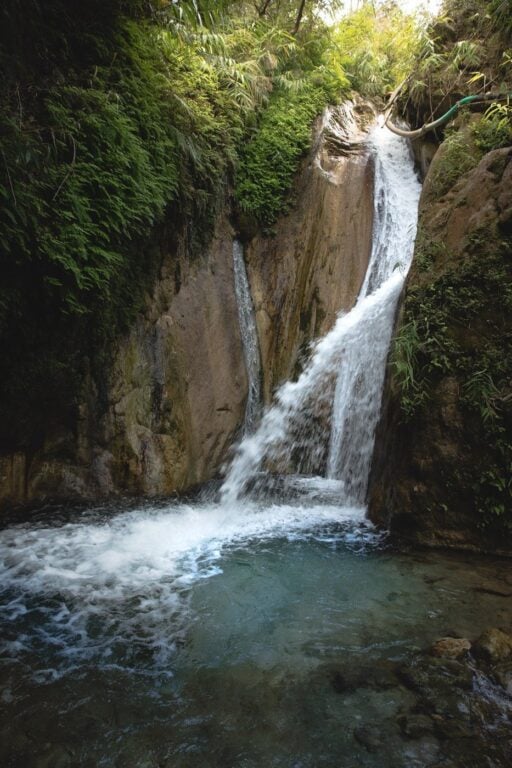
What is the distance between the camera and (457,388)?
16.1ft

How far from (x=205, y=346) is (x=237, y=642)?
4642 millimetres

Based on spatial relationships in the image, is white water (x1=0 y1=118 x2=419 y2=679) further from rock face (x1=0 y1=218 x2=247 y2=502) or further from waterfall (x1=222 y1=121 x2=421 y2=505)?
rock face (x1=0 y1=218 x2=247 y2=502)

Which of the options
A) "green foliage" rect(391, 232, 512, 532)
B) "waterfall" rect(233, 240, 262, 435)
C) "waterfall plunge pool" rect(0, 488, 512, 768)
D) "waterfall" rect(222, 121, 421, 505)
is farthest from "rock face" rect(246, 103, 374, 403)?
"waterfall plunge pool" rect(0, 488, 512, 768)

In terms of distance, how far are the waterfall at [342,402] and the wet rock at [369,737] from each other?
4.03 meters

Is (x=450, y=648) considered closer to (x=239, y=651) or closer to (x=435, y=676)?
(x=435, y=676)

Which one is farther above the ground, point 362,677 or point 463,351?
point 463,351

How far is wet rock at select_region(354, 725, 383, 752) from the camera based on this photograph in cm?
223

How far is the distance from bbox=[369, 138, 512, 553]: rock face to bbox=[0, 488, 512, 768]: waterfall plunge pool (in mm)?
494

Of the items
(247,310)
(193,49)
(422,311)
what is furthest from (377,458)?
(193,49)

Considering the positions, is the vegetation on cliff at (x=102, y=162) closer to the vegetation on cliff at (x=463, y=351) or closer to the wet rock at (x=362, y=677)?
the vegetation on cliff at (x=463, y=351)

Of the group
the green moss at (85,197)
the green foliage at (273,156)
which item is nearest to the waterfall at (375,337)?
the green foliage at (273,156)

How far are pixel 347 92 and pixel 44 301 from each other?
923 cm

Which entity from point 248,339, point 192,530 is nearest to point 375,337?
point 248,339

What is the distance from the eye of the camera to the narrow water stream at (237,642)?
2234 millimetres
